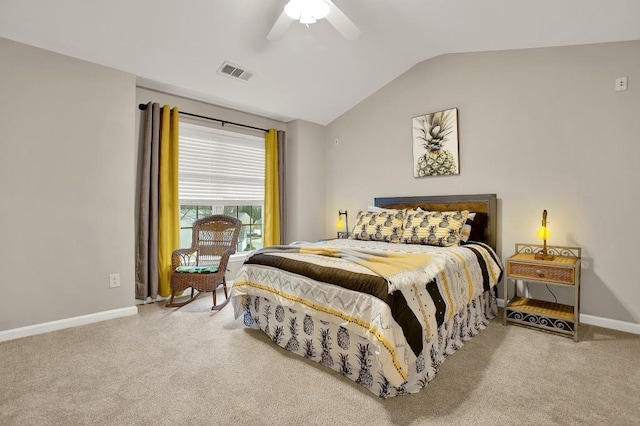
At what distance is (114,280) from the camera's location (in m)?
3.10

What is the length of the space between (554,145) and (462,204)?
0.98 metres

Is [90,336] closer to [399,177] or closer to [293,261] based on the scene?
[293,261]

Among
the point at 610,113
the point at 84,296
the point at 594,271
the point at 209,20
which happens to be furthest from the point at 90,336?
the point at 610,113

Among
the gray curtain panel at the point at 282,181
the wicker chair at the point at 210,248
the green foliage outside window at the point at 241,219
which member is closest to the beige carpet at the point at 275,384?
the wicker chair at the point at 210,248

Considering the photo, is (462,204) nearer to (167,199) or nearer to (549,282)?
(549,282)

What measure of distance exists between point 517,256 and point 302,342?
2123 mm

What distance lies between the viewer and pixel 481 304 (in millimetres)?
2902

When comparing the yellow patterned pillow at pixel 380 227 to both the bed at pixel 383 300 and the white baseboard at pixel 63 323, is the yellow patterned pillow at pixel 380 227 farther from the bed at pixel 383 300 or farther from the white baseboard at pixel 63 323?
the white baseboard at pixel 63 323

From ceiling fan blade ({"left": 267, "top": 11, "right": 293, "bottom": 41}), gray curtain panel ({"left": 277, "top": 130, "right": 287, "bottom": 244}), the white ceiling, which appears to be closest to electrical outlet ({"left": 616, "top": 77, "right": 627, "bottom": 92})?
the white ceiling

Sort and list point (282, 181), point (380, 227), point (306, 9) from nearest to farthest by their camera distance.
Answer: point (306, 9)
point (380, 227)
point (282, 181)

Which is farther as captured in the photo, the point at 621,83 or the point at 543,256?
the point at 543,256

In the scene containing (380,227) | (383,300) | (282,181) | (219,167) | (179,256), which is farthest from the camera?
(282,181)

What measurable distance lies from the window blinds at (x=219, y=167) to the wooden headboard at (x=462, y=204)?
1.89m

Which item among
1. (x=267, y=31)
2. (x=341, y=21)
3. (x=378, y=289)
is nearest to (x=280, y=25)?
(x=341, y=21)
